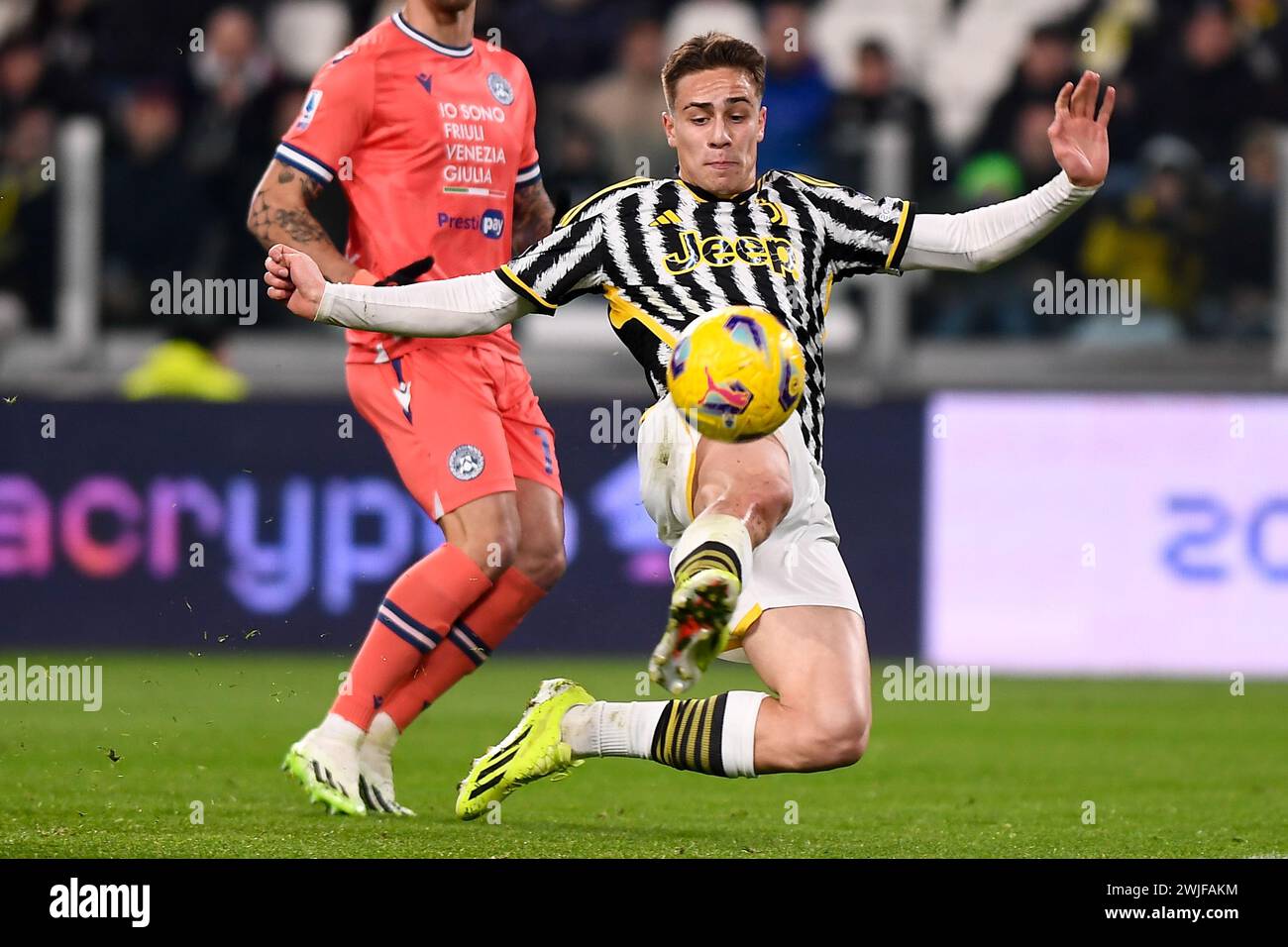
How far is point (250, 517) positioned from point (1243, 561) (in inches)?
201

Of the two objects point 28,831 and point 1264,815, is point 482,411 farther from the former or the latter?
point 1264,815

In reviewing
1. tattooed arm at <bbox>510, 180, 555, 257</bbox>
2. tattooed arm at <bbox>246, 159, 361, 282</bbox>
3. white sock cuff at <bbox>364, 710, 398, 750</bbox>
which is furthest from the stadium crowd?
white sock cuff at <bbox>364, 710, 398, 750</bbox>

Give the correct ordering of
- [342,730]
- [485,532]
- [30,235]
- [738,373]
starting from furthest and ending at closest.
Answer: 1. [30,235]
2. [485,532]
3. [342,730]
4. [738,373]

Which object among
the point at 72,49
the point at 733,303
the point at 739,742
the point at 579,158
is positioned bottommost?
the point at 739,742

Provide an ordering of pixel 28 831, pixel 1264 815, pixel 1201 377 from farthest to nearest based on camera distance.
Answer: pixel 1201 377
pixel 1264 815
pixel 28 831

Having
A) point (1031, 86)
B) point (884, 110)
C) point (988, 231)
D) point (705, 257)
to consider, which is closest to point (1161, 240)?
point (1031, 86)

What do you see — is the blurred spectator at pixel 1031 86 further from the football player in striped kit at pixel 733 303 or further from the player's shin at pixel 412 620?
the player's shin at pixel 412 620

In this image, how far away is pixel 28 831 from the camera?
5465 mm

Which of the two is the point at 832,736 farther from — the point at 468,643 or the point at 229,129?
the point at 229,129

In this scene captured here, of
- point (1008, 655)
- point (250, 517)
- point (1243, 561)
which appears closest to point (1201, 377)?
point (1243, 561)

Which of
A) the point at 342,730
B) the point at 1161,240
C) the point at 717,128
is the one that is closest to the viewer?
the point at 717,128

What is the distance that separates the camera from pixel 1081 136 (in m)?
5.65

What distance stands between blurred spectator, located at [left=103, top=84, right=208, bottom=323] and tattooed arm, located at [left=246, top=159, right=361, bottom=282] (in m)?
4.81

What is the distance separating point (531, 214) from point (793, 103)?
17.4 ft
